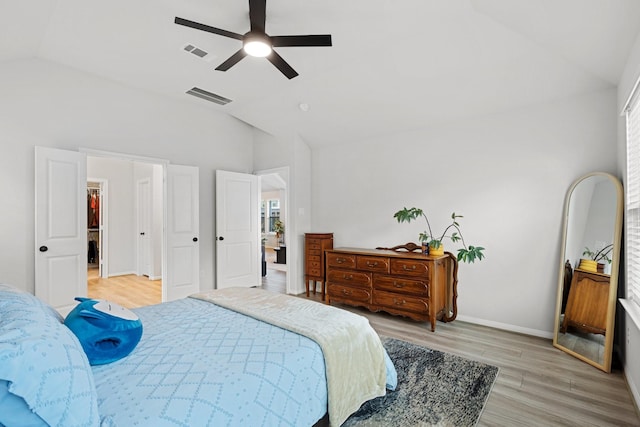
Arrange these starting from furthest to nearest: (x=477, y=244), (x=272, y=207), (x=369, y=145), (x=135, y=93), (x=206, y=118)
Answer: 1. (x=272, y=207)
2. (x=206, y=118)
3. (x=369, y=145)
4. (x=135, y=93)
5. (x=477, y=244)

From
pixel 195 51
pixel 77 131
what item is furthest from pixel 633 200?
pixel 77 131

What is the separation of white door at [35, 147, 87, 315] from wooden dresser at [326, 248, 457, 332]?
3.08 meters

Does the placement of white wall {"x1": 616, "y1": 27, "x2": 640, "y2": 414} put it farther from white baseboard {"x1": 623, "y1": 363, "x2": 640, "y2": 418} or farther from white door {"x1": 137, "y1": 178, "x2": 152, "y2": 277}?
white door {"x1": 137, "y1": 178, "x2": 152, "y2": 277}

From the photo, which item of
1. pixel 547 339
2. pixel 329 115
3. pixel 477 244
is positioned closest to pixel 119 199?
pixel 329 115

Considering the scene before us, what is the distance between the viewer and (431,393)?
2.25 m

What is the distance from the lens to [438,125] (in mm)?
3990

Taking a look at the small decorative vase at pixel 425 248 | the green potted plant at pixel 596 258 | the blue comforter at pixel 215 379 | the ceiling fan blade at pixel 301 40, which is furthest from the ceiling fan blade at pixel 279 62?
the green potted plant at pixel 596 258

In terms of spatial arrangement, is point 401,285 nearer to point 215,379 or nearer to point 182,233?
point 215,379

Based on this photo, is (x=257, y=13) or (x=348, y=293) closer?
(x=257, y=13)

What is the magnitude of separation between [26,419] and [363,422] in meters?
1.70

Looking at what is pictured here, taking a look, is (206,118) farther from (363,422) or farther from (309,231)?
(363,422)

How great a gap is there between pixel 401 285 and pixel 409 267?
0.81 ft

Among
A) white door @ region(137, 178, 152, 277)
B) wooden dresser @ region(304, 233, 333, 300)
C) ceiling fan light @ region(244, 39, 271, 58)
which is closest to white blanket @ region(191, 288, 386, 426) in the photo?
ceiling fan light @ region(244, 39, 271, 58)

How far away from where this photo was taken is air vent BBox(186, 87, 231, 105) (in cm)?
436
